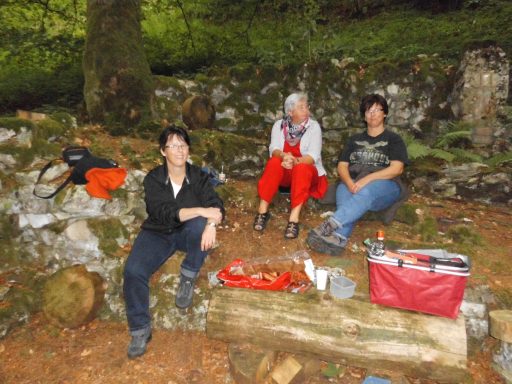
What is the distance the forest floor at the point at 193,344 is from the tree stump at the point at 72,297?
0.13 meters

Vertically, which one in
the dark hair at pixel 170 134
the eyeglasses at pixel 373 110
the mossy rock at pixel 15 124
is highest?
the eyeglasses at pixel 373 110

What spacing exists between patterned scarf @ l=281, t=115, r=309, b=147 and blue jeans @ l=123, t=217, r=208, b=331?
201cm

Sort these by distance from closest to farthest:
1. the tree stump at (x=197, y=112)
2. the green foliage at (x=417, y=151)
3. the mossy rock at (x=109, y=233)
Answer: the mossy rock at (x=109, y=233) → the green foliage at (x=417, y=151) → the tree stump at (x=197, y=112)

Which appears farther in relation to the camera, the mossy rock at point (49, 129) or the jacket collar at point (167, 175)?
the mossy rock at point (49, 129)

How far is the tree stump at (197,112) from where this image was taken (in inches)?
309

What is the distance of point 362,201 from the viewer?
4.39 metres

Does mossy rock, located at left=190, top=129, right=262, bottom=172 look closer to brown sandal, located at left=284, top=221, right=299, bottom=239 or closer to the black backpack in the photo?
the black backpack

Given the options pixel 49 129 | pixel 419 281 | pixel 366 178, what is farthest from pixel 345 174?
pixel 49 129

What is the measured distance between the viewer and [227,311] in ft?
11.3

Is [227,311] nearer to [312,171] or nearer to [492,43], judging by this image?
[312,171]

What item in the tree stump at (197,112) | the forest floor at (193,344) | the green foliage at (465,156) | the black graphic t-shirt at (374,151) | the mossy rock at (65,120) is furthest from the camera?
the tree stump at (197,112)

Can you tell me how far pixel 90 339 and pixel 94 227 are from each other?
142 cm

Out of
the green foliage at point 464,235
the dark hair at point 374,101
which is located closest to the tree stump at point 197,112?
the dark hair at point 374,101

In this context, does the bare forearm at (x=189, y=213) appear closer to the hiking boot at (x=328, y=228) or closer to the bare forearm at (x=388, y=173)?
the hiking boot at (x=328, y=228)
